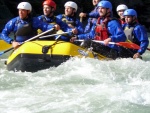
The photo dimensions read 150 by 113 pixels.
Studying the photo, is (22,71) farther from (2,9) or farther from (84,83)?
(2,9)

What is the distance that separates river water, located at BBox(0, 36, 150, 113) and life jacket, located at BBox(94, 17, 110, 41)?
673 millimetres

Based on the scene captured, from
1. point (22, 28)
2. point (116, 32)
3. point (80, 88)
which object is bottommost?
point (80, 88)

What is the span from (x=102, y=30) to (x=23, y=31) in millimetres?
1452

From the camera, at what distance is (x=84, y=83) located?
19.3 ft

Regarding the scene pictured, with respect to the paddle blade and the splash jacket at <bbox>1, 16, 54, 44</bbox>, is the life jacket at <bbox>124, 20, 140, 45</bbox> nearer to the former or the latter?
the paddle blade

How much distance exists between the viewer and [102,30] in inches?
305

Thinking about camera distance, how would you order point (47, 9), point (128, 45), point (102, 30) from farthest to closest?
point (47, 9)
point (102, 30)
point (128, 45)

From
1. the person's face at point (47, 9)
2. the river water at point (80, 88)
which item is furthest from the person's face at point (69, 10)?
the river water at point (80, 88)

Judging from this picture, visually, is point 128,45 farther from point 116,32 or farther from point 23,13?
point 23,13

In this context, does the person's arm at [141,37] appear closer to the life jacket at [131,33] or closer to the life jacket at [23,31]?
the life jacket at [131,33]

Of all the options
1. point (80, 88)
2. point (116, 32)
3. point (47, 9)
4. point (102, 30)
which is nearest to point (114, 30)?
point (116, 32)

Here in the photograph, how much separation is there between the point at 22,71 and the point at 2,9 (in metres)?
11.3

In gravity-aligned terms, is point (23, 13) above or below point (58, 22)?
above

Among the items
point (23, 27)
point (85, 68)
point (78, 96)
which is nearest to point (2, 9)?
point (23, 27)
